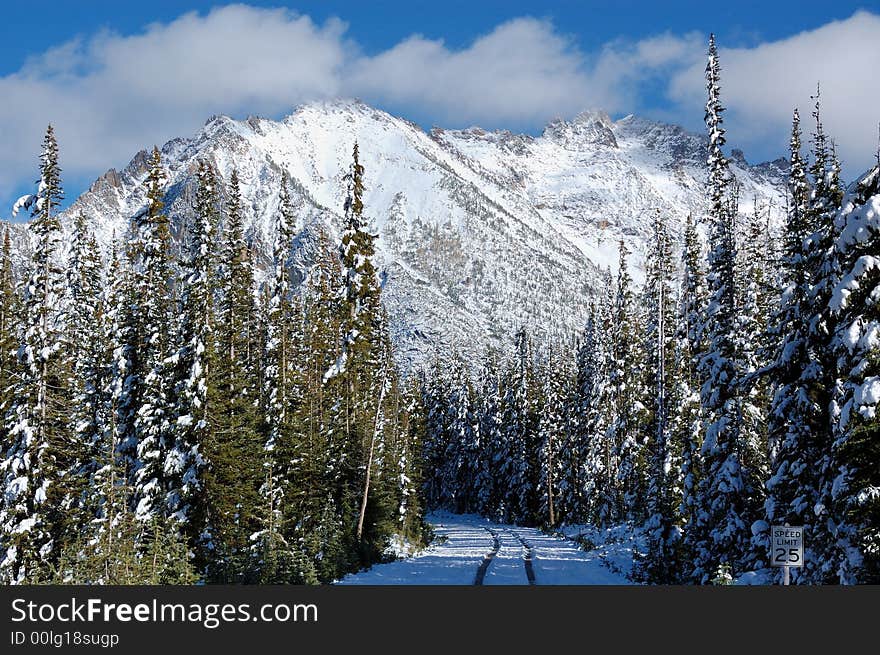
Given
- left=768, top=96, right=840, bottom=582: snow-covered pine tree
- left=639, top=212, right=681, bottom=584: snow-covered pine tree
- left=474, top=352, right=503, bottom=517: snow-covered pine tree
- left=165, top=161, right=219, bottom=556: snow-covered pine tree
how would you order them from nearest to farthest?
left=768, top=96, right=840, bottom=582: snow-covered pine tree, left=639, top=212, right=681, bottom=584: snow-covered pine tree, left=165, top=161, right=219, bottom=556: snow-covered pine tree, left=474, top=352, right=503, bottom=517: snow-covered pine tree

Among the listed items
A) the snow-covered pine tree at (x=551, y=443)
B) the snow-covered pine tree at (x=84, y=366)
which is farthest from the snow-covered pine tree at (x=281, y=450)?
the snow-covered pine tree at (x=551, y=443)

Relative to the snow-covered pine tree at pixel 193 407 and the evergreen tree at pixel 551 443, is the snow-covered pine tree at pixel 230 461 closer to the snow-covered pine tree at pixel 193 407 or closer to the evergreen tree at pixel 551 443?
the snow-covered pine tree at pixel 193 407

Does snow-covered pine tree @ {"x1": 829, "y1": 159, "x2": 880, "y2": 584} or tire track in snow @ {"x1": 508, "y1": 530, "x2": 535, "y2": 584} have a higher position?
snow-covered pine tree @ {"x1": 829, "y1": 159, "x2": 880, "y2": 584}

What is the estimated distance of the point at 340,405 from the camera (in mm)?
35938

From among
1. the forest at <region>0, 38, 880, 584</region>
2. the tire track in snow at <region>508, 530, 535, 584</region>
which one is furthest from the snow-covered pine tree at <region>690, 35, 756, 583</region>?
the tire track in snow at <region>508, 530, 535, 584</region>

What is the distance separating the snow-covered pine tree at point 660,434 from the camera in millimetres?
22828

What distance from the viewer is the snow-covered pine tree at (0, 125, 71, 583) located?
24859 millimetres

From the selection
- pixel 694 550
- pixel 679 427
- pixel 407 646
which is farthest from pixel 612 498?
pixel 407 646

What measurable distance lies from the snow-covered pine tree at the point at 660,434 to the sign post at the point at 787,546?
11795mm

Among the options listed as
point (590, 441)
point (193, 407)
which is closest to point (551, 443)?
point (590, 441)

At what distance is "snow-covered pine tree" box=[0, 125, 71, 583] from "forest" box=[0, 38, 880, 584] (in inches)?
3.6

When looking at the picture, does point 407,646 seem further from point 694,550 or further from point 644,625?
point 694,550

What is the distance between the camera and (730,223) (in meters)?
22.7

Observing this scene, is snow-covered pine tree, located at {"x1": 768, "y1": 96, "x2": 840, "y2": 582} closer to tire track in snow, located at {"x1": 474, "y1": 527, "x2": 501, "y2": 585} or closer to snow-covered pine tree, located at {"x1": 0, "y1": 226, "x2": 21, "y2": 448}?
tire track in snow, located at {"x1": 474, "y1": 527, "x2": 501, "y2": 585}
